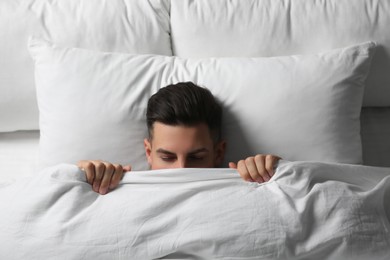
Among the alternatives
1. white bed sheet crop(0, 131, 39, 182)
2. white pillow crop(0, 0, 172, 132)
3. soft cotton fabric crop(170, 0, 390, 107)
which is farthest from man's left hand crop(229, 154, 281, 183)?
white bed sheet crop(0, 131, 39, 182)

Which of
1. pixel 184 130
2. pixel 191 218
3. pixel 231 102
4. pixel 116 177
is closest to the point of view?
pixel 191 218

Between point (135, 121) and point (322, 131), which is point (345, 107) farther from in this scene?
point (135, 121)

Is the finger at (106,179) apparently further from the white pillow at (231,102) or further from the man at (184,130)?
the white pillow at (231,102)

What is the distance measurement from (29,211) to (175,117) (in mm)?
399

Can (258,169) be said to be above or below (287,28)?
below

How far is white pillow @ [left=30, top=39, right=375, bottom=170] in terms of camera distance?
142cm

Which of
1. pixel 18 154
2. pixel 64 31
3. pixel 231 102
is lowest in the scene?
pixel 18 154

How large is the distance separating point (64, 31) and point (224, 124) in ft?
1.72

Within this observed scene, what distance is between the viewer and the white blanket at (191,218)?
111cm

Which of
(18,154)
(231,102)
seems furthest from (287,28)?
(18,154)

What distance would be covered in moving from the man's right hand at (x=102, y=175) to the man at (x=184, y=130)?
14 millimetres

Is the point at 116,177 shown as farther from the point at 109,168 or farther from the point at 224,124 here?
the point at 224,124

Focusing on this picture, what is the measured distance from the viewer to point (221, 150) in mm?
1418

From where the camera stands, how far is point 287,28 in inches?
61.5
